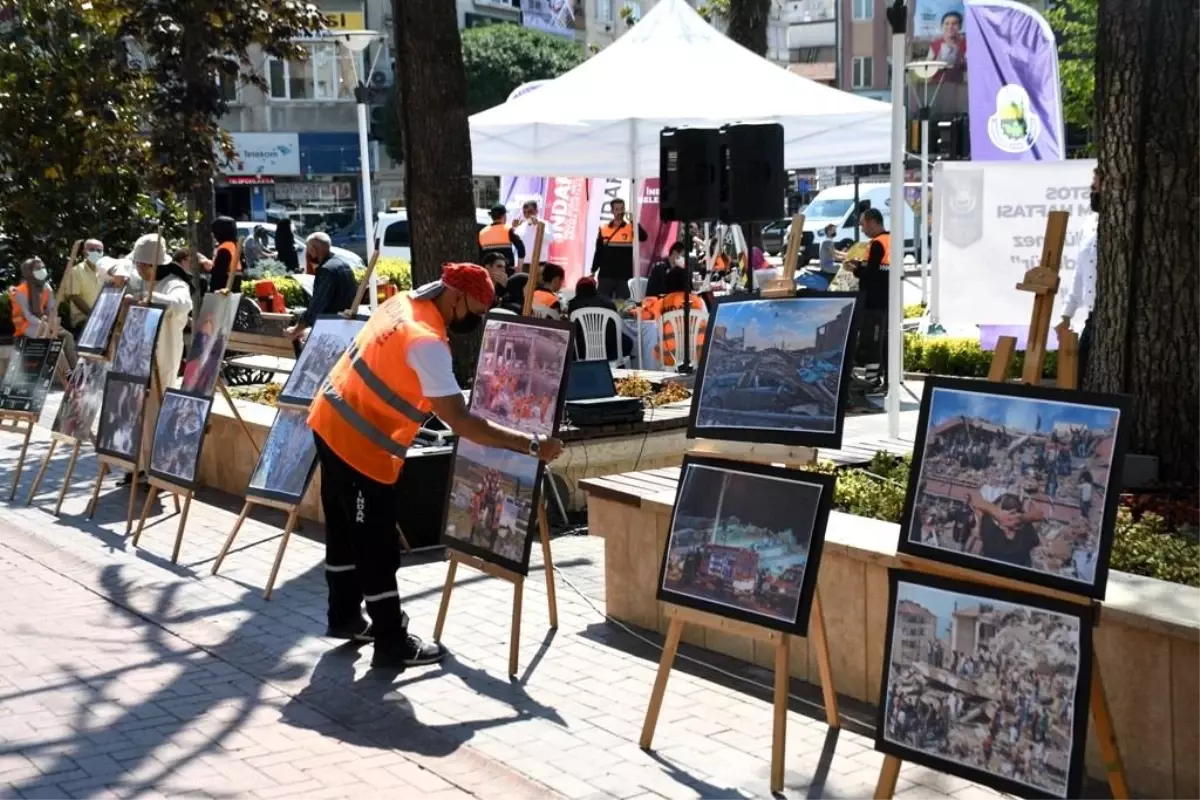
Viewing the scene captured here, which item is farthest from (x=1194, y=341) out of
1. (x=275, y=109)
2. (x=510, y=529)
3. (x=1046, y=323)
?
(x=275, y=109)

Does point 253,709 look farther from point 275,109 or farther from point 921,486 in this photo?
point 275,109

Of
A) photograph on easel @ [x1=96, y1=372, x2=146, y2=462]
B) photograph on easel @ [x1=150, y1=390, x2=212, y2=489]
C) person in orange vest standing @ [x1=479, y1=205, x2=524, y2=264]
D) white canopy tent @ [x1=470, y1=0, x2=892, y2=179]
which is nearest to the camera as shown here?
photograph on easel @ [x1=150, y1=390, x2=212, y2=489]

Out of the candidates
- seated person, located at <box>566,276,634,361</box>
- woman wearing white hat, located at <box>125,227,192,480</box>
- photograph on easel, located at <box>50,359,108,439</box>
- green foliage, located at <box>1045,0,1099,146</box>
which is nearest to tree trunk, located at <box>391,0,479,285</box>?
woman wearing white hat, located at <box>125,227,192,480</box>

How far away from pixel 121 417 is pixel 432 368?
4.53 metres

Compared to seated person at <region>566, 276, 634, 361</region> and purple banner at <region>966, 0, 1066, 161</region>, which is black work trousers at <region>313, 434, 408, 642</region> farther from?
purple banner at <region>966, 0, 1066, 161</region>

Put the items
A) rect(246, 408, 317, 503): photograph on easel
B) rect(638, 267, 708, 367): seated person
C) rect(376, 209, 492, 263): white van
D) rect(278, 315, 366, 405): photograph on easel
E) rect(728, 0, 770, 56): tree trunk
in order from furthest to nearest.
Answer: rect(376, 209, 492, 263): white van → rect(728, 0, 770, 56): tree trunk → rect(638, 267, 708, 367): seated person → rect(278, 315, 366, 405): photograph on easel → rect(246, 408, 317, 503): photograph on easel

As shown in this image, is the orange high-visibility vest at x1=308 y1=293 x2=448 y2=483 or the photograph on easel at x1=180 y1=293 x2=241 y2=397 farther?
the photograph on easel at x1=180 y1=293 x2=241 y2=397

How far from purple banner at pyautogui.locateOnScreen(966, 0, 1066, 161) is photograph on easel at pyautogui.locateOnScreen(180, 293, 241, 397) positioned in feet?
24.2

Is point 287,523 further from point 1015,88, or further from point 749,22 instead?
point 749,22

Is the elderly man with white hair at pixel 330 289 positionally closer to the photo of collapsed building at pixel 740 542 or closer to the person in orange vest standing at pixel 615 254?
the photo of collapsed building at pixel 740 542

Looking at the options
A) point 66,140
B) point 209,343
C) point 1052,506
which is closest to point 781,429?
point 1052,506

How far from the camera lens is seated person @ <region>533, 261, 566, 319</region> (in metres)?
13.4

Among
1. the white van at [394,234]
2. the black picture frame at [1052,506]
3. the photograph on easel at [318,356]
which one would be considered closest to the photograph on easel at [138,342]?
the photograph on easel at [318,356]

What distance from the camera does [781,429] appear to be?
5.36m
